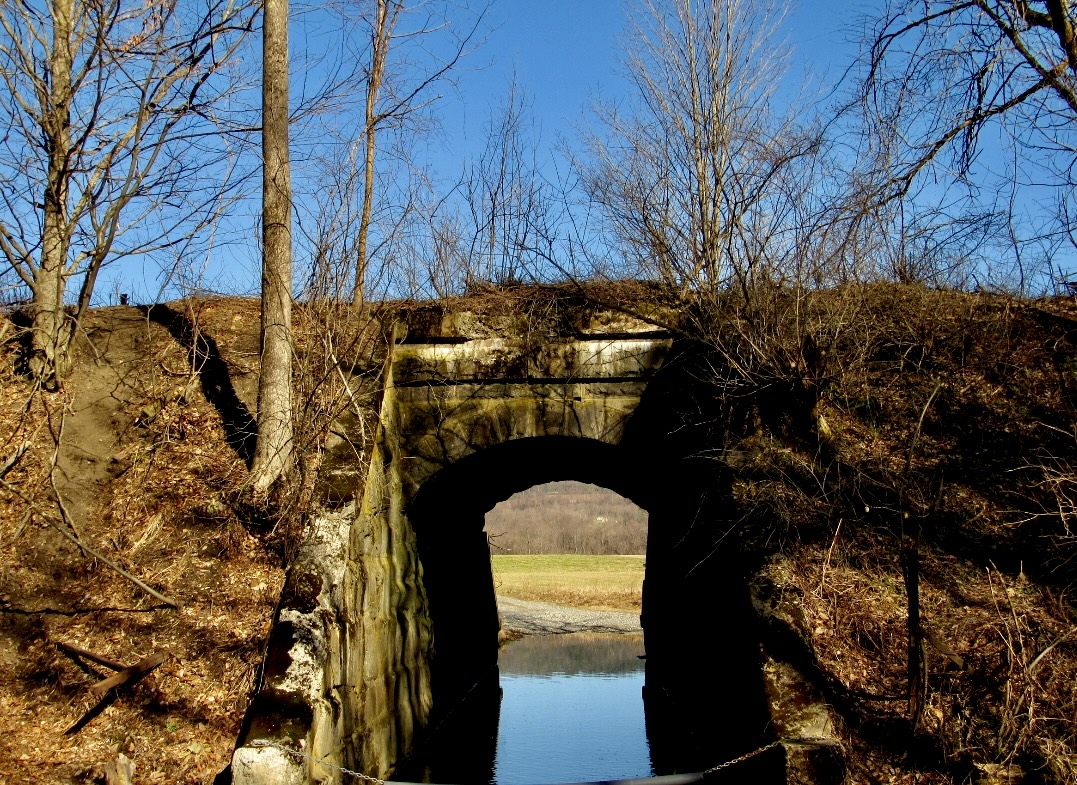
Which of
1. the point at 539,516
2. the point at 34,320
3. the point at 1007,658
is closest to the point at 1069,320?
the point at 1007,658

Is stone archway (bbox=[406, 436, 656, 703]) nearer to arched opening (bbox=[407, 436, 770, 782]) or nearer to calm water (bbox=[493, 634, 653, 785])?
arched opening (bbox=[407, 436, 770, 782])

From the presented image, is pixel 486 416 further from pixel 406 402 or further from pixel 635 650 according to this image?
pixel 635 650

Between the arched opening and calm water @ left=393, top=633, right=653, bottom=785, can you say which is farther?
calm water @ left=393, top=633, right=653, bottom=785

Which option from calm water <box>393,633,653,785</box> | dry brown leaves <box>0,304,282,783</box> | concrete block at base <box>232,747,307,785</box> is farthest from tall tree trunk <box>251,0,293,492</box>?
calm water <box>393,633,653,785</box>

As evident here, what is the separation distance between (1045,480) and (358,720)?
620 cm

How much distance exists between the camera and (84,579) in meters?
7.48

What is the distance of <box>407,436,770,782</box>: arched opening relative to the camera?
741cm

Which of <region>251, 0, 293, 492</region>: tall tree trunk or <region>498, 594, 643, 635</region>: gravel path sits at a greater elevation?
<region>251, 0, 293, 492</region>: tall tree trunk

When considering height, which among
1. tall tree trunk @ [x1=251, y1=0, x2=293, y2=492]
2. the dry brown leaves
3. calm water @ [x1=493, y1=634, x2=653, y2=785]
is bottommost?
calm water @ [x1=493, y1=634, x2=653, y2=785]

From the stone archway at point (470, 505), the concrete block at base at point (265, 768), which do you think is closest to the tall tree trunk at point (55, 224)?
the stone archway at point (470, 505)

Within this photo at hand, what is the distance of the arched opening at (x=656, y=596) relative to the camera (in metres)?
7.41

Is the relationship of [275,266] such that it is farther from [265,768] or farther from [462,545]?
[462,545]

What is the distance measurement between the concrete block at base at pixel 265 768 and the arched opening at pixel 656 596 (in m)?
3.29

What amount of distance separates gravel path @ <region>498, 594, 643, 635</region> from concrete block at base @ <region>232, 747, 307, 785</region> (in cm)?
1994
